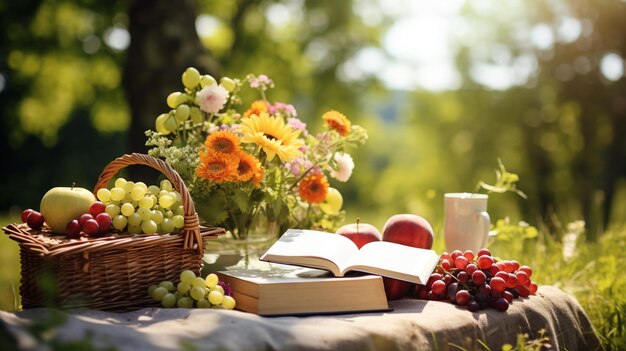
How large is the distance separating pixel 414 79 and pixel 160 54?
15.7 metres

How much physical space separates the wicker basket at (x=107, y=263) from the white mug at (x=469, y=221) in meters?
1.28

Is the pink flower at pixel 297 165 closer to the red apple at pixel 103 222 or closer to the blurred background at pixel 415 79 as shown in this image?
the red apple at pixel 103 222

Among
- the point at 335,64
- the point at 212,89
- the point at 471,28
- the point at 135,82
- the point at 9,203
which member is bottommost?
the point at 9,203

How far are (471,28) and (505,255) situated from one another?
1632 cm

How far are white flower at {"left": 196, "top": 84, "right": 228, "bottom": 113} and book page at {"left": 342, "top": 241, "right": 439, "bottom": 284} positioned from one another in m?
0.96

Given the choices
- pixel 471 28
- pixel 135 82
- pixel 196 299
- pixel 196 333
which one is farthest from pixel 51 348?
pixel 471 28

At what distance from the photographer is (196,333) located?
71.7 inches

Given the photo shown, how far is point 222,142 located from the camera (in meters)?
2.46

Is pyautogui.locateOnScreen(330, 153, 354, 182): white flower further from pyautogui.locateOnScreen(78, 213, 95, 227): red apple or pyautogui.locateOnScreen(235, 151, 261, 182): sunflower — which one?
pyautogui.locateOnScreen(78, 213, 95, 227): red apple

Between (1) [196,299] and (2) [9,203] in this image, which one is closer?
(1) [196,299]

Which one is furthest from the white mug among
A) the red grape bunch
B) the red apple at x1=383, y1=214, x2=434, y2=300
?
the red grape bunch

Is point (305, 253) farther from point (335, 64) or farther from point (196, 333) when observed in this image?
point (335, 64)

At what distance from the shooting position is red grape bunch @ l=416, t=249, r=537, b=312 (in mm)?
2412

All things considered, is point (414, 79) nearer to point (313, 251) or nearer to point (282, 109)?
point (282, 109)
